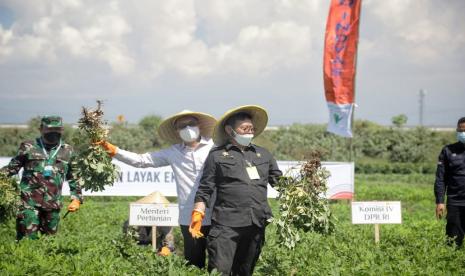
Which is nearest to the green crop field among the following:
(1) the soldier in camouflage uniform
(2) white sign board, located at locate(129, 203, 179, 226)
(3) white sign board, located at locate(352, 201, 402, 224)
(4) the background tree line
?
(3) white sign board, located at locate(352, 201, 402, 224)

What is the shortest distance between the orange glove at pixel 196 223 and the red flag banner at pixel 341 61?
958cm

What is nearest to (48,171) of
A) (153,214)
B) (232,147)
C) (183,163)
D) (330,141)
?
(153,214)

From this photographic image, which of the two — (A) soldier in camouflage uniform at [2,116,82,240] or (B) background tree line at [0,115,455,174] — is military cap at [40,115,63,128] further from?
(B) background tree line at [0,115,455,174]

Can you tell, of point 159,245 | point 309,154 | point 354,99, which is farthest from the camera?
point 354,99

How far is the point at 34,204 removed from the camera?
6180mm

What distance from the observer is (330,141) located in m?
31.7

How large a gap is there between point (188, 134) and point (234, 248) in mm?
1294

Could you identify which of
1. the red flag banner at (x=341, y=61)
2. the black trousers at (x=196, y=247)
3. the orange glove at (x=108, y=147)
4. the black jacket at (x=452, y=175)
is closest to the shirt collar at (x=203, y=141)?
the orange glove at (x=108, y=147)

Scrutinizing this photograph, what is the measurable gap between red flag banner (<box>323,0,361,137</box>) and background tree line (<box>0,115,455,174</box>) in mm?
14636

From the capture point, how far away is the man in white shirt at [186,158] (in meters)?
5.25

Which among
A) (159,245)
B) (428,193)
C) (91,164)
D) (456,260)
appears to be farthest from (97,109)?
(428,193)

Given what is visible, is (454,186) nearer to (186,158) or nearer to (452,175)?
(452,175)

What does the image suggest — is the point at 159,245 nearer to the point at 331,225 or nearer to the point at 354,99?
the point at 331,225

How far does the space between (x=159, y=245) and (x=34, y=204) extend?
7.66 feet
